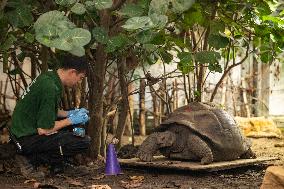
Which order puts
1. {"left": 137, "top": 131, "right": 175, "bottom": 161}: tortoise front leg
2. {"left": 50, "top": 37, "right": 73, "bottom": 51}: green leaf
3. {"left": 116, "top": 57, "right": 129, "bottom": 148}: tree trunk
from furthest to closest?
1. {"left": 116, "top": 57, "right": 129, "bottom": 148}: tree trunk
2. {"left": 137, "top": 131, "right": 175, "bottom": 161}: tortoise front leg
3. {"left": 50, "top": 37, "right": 73, "bottom": 51}: green leaf

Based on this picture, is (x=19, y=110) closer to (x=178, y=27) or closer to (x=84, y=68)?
(x=84, y=68)

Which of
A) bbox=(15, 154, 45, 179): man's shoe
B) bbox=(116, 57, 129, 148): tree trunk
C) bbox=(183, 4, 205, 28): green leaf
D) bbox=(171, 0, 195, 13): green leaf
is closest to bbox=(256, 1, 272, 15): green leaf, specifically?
bbox=(183, 4, 205, 28): green leaf

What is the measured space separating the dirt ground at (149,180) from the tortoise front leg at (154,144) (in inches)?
5.1

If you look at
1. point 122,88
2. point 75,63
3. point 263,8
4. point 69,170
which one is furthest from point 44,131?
point 263,8

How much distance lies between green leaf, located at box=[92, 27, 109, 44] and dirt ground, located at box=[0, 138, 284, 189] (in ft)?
3.47

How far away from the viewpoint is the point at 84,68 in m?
3.95

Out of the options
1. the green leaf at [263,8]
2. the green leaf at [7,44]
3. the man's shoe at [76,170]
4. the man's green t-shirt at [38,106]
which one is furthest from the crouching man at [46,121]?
the green leaf at [263,8]

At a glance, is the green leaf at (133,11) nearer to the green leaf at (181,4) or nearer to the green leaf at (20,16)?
the green leaf at (181,4)

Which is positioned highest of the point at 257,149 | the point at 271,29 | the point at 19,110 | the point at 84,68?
the point at 271,29

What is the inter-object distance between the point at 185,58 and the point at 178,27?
3.46ft

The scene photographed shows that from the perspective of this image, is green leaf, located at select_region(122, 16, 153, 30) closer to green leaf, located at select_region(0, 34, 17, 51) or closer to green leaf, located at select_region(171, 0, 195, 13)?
green leaf, located at select_region(171, 0, 195, 13)

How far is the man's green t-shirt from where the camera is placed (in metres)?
3.80

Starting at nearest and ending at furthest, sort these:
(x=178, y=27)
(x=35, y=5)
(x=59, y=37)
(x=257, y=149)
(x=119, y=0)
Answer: (x=59, y=37)
(x=119, y=0)
(x=35, y=5)
(x=178, y=27)
(x=257, y=149)

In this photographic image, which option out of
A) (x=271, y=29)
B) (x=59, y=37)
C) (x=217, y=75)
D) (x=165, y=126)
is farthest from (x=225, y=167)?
(x=217, y=75)
